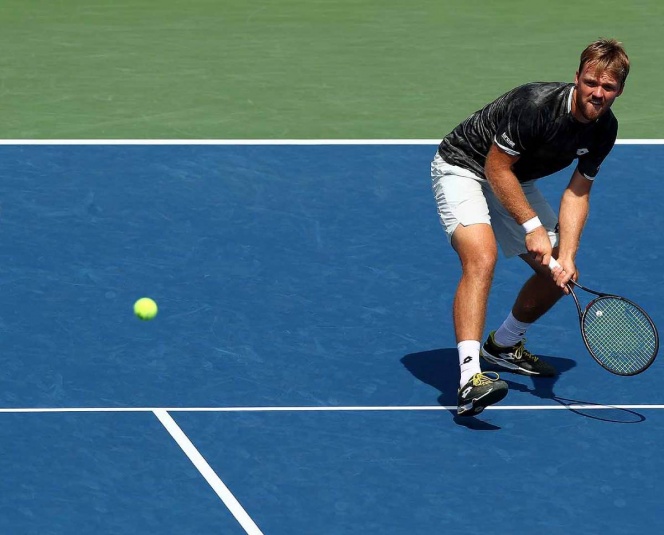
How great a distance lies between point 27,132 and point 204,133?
1.41m

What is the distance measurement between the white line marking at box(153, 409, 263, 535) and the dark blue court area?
0.02 metres

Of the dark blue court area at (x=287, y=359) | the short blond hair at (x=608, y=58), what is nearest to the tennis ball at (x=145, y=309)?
the dark blue court area at (x=287, y=359)

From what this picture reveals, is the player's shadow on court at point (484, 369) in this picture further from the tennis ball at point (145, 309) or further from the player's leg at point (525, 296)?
the tennis ball at point (145, 309)

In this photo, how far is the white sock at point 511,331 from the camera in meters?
8.34

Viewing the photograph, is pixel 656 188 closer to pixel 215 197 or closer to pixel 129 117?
pixel 215 197

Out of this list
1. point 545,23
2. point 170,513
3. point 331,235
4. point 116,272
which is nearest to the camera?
point 170,513

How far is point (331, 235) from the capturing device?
1023 cm

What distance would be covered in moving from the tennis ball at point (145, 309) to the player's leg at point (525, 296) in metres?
2.01

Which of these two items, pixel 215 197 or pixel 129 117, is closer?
pixel 215 197

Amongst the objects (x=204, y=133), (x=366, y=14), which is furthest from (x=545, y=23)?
(x=204, y=133)

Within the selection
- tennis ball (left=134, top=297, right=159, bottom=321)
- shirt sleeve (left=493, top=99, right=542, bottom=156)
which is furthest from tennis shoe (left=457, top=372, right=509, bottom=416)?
tennis ball (left=134, top=297, right=159, bottom=321)

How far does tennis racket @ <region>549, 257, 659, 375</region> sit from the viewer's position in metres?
7.54

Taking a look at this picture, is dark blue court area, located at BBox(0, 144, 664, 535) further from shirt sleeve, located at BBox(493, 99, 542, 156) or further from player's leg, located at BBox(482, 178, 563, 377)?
shirt sleeve, located at BBox(493, 99, 542, 156)

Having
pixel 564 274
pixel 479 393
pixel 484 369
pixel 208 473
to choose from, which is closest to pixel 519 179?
pixel 564 274
